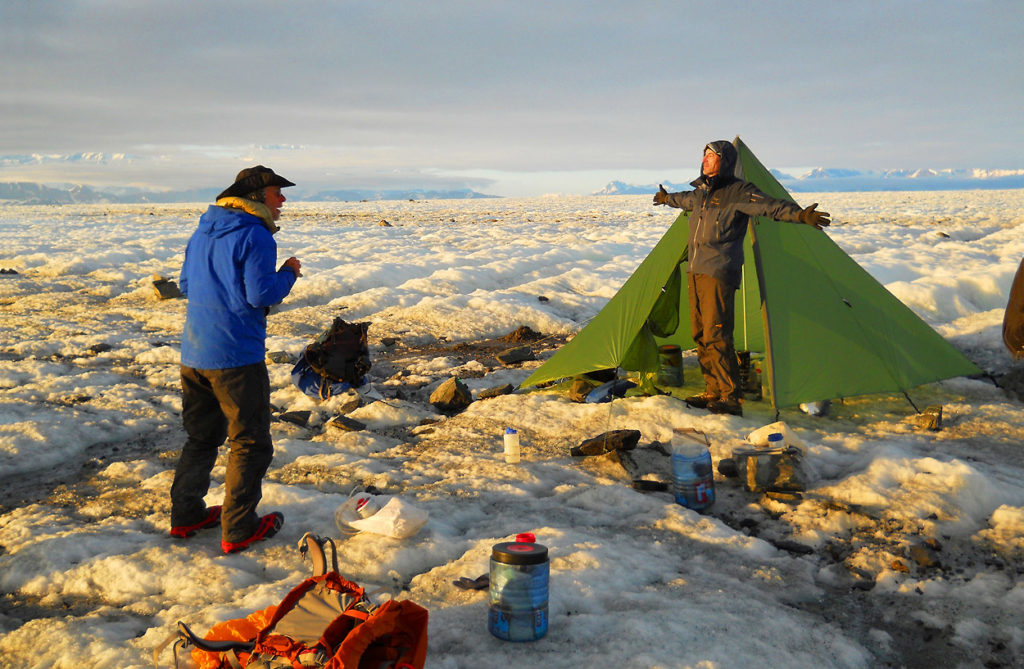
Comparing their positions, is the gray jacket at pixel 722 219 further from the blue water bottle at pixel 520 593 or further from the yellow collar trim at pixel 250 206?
the blue water bottle at pixel 520 593

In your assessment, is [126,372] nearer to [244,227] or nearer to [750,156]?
[244,227]

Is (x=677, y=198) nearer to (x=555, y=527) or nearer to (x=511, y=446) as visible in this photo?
(x=511, y=446)

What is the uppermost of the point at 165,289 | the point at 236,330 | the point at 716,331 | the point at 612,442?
the point at 236,330

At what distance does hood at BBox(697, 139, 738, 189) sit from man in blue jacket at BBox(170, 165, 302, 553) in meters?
4.15

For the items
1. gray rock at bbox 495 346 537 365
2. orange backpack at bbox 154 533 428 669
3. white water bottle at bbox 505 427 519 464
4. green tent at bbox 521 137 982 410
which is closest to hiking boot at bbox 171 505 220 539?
orange backpack at bbox 154 533 428 669

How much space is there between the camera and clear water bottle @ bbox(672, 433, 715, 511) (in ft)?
16.0

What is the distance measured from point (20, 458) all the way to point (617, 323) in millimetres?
5890

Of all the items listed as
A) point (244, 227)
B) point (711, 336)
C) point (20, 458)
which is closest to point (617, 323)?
point (711, 336)

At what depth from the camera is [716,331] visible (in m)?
6.58

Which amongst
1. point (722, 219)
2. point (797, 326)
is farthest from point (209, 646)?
point (797, 326)

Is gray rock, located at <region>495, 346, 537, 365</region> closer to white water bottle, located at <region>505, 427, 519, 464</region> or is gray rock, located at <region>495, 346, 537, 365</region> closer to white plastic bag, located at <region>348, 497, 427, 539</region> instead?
white water bottle, located at <region>505, 427, 519, 464</region>

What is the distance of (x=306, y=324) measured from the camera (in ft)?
40.1

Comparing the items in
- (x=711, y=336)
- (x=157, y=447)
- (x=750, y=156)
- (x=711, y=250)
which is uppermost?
(x=750, y=156)

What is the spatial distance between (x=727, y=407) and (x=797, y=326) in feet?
3.42
